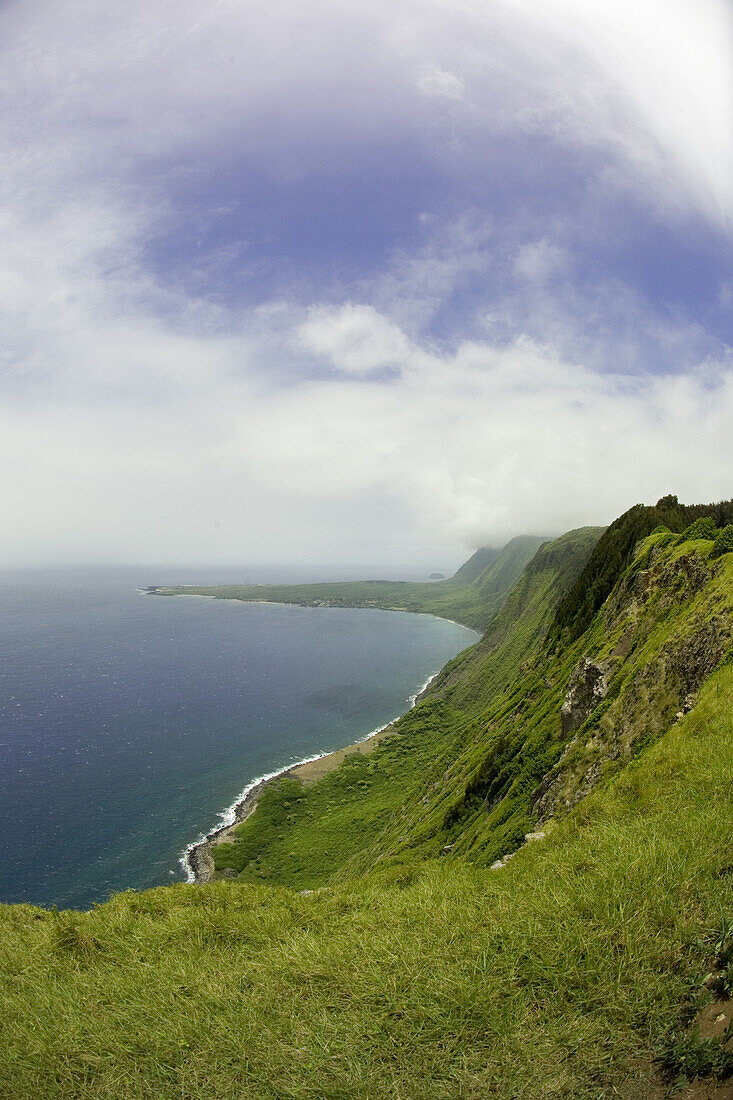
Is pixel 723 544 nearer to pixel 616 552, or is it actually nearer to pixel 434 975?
pixel 434 975

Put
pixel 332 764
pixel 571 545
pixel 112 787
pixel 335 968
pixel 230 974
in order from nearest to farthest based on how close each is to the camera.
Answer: pixel 335 968 < pixel 230 974 < pixel 112 787 < pixel 332 764 < pixel 571 545

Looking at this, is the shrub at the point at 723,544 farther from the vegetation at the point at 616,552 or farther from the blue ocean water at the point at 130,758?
the blue ocean water at the point at 130,758

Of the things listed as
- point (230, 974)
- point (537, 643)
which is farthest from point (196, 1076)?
point (537, 643)

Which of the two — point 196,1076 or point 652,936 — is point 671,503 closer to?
point 652,936

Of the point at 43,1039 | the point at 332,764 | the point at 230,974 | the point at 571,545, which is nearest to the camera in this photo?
the point at 43,1039

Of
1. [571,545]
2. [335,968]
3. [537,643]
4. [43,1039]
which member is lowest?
[537,643]

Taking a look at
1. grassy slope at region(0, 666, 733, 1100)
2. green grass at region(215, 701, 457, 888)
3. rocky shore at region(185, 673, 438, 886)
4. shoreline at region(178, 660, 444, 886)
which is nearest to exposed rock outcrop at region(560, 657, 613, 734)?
grassy slope at region(0, 666, 733, 1100)

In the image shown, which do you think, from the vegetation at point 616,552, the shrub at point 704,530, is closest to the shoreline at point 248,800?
the vegetation at point 616,552

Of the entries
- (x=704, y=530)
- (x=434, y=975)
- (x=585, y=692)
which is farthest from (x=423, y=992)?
(x=704, y=530)

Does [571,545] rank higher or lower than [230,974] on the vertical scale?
higher
